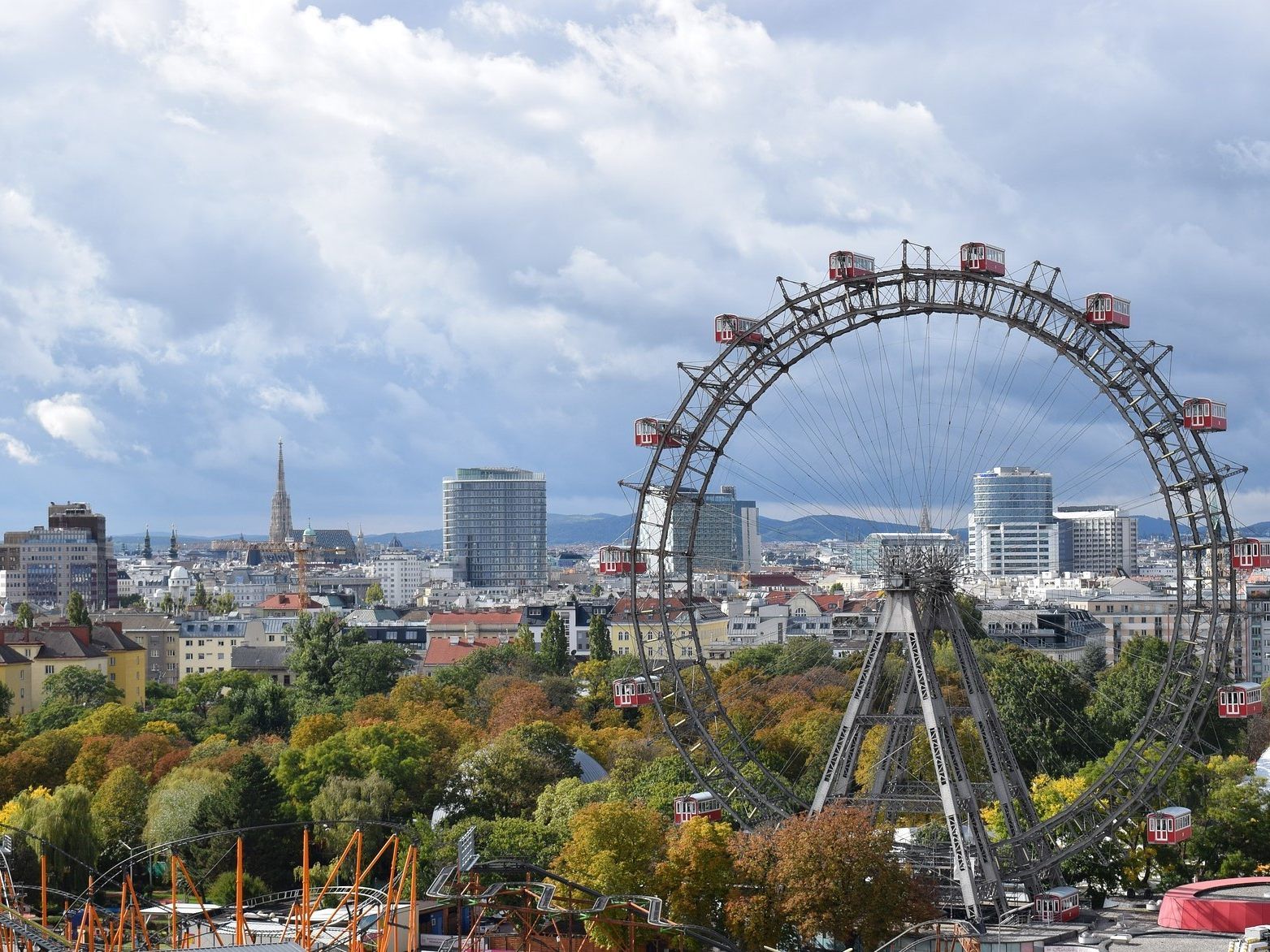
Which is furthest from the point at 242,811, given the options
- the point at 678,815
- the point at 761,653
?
the point at 761,653

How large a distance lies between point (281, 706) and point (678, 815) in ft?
224

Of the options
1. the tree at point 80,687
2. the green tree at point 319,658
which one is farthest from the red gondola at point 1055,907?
the tree at point 80,687

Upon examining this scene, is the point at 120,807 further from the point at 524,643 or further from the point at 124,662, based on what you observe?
the point at 524,643

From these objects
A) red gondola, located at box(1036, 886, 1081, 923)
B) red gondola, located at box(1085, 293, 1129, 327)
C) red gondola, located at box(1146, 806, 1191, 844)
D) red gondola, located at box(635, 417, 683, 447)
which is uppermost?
red gondola, located at box(1085, 293, 1129, 327)

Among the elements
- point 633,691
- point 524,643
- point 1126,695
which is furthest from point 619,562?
point 524,643

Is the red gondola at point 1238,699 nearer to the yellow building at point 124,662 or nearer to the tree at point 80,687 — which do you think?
the tree at point 80,687

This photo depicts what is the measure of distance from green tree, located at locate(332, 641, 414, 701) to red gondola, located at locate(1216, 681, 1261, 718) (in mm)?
76356

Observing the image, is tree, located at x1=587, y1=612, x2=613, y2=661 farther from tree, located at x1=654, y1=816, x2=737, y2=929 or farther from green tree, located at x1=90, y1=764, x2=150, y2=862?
tree, located at x1=654, y1=816, x2=737, y2=929

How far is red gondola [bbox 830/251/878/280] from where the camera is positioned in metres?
64.4

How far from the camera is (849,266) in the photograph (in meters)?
64.4

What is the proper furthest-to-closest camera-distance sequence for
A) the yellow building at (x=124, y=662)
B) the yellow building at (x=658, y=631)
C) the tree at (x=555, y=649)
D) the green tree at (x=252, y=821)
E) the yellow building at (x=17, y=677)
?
the yellow building at (x=124, y=662)
the tree at (x=555, y=649)
the yellow building at (x=17, y=677)
the green tree at (x=252, y=821)
the yellow building at (x=658, y=631)

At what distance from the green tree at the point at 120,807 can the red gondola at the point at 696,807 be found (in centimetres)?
2783

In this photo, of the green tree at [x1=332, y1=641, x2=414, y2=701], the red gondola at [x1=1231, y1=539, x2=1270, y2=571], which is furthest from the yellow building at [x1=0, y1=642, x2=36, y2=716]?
the red gondola at [x1=1231, y1=539, x2=1270, y2=571]

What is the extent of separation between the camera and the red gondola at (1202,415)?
62562mm
